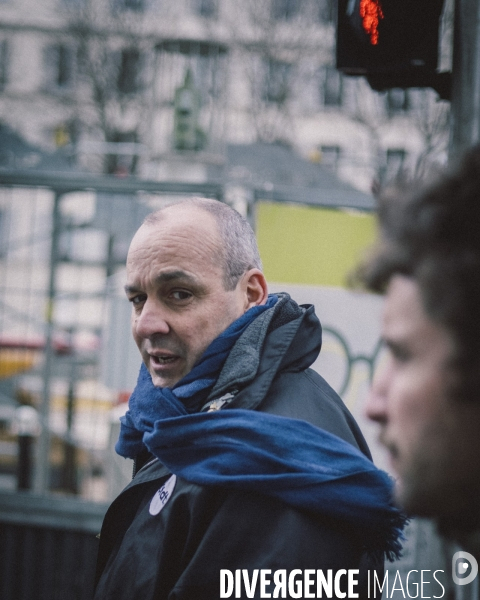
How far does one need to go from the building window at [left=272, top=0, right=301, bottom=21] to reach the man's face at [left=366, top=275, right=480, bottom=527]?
66.6 feet

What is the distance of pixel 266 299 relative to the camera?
209 cm

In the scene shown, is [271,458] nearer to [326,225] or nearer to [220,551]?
[220,551]

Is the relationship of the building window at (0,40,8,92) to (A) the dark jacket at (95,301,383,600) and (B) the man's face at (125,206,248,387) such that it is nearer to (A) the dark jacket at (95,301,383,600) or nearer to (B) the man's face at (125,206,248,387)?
(B) the man's face at (125,206,248,387)

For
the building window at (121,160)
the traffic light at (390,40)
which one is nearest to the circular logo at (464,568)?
the traffic light at (390,40)

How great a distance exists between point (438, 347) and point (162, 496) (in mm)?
944

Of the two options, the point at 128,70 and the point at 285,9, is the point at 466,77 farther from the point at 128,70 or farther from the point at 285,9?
the point at 285,9

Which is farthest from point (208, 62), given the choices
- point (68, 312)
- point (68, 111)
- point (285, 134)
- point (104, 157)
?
point (68, 312)

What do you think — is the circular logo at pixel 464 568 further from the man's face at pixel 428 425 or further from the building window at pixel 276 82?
the building window at pixel 276 82

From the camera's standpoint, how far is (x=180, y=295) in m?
1.99

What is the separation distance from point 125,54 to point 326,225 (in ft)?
56.8

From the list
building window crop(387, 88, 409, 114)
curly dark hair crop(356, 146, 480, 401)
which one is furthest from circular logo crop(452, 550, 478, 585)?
building window crop(387, 88, 409, 114)

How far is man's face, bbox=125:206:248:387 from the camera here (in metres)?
1.97

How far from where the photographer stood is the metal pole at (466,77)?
8.00 ft

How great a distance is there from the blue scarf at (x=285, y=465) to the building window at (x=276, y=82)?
1933 cm
